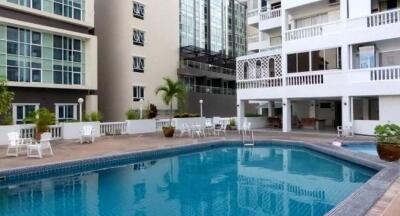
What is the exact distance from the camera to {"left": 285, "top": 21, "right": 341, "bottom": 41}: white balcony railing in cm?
2236

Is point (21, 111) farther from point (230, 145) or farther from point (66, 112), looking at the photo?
point (230, 145)

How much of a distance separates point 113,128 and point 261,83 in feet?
36.4

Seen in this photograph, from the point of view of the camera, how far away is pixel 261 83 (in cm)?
2609

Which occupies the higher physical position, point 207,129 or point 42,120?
point 42,120

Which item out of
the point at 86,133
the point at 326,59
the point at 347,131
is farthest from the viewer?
the point at 326,59

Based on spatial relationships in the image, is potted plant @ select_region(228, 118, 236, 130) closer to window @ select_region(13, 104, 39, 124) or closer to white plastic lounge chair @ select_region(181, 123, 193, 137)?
white plastic lounge chair @ select_region(181, 123, 193, 137)

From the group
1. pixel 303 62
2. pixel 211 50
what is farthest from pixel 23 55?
pixel 211 50

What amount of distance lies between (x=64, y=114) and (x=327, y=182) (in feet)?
66.5

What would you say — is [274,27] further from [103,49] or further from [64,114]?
[64,114]

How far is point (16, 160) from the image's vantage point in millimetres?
13461

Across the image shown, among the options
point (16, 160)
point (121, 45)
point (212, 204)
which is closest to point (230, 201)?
point (212, 204)

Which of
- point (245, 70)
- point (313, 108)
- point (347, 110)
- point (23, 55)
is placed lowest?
point (347, 110)

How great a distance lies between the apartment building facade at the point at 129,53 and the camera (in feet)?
102

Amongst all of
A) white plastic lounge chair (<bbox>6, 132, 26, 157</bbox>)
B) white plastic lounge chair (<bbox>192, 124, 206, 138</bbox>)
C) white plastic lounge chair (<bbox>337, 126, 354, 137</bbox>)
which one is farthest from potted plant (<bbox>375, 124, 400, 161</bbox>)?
white plastic lounge chair (<bbox>6, 132, 26, 157</bbox>)
